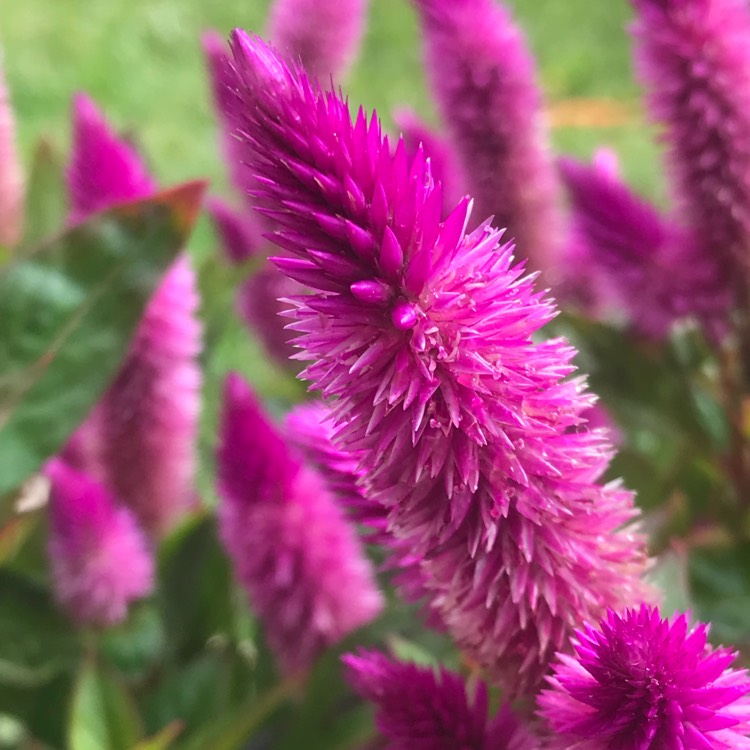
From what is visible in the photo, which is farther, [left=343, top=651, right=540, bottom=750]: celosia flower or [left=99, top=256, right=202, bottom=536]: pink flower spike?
[left=99, top=256, right=202, bottom=536]: pink flower spike

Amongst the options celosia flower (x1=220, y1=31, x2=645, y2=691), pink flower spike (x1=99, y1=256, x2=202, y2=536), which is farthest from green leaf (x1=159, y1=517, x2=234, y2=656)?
celosia flower (x1=220, y1=31, x2=645, y2=691)

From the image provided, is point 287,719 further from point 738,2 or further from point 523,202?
point 738,2

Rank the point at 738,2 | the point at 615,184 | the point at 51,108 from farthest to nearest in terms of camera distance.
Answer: the point at 51,108
the point at 615,184
the point at 738,2

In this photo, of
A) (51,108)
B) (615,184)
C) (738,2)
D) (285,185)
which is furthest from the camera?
(51,108)

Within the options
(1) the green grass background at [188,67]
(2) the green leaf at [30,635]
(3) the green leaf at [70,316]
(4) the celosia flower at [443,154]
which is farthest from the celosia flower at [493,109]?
(1) the green grass background at [188,67]

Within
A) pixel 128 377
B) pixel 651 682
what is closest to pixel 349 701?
pixel 128 377

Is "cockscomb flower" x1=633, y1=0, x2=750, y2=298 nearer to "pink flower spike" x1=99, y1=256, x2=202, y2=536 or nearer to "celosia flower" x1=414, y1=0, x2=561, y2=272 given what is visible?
"celosia flower" x1=414, y1=0, x2=561, y2=272

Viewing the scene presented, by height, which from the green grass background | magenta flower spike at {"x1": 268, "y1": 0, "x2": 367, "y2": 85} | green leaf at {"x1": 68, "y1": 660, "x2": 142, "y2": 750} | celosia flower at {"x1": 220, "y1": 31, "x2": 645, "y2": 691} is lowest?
green leaf at {"x1": 68, "y1": 660, "x2": 142, "y2": 750}
